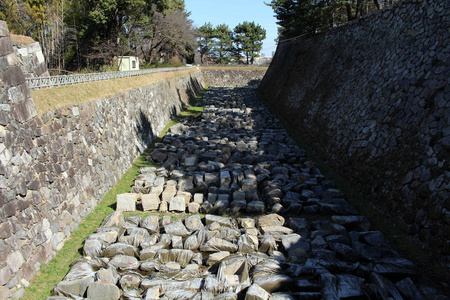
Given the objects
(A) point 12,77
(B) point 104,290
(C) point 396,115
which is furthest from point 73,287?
(C) point 396,115

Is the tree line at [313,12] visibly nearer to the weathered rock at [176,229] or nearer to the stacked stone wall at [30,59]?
the stacked stone wall at [30,59]

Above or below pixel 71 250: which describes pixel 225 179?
above

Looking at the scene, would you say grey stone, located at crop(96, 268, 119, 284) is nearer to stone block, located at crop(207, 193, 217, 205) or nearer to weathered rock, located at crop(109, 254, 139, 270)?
weathered rock, located at crop(109, 254, 139, 270)

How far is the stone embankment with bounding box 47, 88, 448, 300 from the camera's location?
252 inches

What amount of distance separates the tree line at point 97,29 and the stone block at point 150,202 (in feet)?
69.9

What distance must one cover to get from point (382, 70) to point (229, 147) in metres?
7.47

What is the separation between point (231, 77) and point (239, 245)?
178 feet

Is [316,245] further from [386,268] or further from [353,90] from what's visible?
[353,90]

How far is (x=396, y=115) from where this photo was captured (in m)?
10.3

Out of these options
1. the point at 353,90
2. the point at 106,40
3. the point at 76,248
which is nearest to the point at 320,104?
the point at 353,90

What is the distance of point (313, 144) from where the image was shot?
1634 centimetres

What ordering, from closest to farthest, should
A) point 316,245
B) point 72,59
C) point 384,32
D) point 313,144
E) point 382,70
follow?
point 316,245
point 382,70
point 384,32
point 313,144
point 72,59

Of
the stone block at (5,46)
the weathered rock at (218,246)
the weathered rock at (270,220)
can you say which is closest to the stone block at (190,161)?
the weathered rock at (270,220)

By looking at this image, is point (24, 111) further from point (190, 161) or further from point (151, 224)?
point (190, 161)
